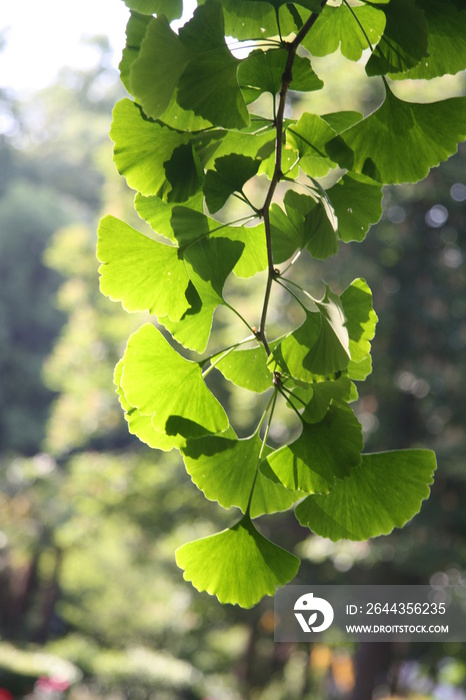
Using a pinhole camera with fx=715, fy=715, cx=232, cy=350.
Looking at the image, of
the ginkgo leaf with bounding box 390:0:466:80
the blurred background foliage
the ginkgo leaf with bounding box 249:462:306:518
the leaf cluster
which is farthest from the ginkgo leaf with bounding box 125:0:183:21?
the blurred background foliage

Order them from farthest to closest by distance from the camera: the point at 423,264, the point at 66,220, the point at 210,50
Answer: the point at 66,220, the point at 423,264, the point at 210,50

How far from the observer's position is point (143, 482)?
646 centimetres

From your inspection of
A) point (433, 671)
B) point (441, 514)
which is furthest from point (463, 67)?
point (433, 671)

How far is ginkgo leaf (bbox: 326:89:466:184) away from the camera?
35 cm

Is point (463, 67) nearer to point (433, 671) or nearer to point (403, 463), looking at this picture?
point (403, 463)

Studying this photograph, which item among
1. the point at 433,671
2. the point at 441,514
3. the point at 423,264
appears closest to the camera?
the point at 441,514

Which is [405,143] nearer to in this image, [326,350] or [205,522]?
[326,350]

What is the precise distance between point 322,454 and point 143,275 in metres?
0.13

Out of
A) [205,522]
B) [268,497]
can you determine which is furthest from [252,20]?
[205,522]

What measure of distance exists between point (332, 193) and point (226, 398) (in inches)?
252

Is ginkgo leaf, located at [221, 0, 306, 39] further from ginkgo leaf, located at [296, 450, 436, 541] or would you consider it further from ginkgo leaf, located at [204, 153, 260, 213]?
ginkgo leaf, located at [296, 450, 436, 541]

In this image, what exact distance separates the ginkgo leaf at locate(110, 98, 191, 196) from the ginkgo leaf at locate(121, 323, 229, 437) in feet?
0.25

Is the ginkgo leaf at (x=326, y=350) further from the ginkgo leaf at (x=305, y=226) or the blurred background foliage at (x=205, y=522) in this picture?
the blurred background foliage at (x=205, y=522)

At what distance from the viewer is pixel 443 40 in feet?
1.16
